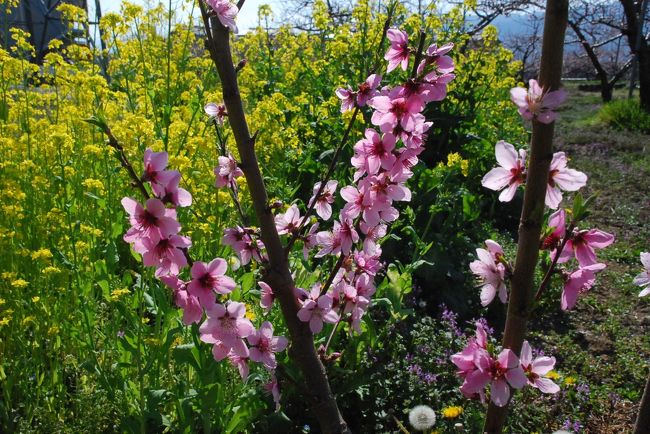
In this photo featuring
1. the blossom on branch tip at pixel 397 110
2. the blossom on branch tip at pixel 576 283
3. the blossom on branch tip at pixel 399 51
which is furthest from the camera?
the blossom on branch tip at pixel 399 51

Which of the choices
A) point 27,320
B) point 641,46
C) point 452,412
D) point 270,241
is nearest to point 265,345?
point 270,241

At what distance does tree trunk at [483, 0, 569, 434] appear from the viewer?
78 centimetres

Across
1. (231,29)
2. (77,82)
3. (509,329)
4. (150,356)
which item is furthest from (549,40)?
(77,82)

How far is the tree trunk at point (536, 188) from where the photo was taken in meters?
0.78

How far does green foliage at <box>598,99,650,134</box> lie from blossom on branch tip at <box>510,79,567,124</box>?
1254cm

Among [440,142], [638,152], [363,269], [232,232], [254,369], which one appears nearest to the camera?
[232,232]

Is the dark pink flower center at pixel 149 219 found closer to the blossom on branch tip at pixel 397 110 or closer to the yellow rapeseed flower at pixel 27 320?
the blossom on branch tip at pixel 397 110

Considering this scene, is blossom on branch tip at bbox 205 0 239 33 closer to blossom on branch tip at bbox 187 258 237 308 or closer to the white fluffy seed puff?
blossom on branch tip at bbox 187 258 237 308

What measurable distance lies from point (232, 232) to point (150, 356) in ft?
3.62

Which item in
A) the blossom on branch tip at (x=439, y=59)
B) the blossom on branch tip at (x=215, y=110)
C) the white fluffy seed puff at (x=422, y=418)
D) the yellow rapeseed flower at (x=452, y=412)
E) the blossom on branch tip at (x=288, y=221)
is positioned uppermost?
the blossom on branch tip at (x=439, y=59)

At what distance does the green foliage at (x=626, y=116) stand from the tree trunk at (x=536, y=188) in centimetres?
1246

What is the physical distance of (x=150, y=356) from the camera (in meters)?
2.26

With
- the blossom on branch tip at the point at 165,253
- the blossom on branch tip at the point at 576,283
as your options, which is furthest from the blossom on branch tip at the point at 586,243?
the blossom on branch tip at the point at 165,253

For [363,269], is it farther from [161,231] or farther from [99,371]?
[99,371]
